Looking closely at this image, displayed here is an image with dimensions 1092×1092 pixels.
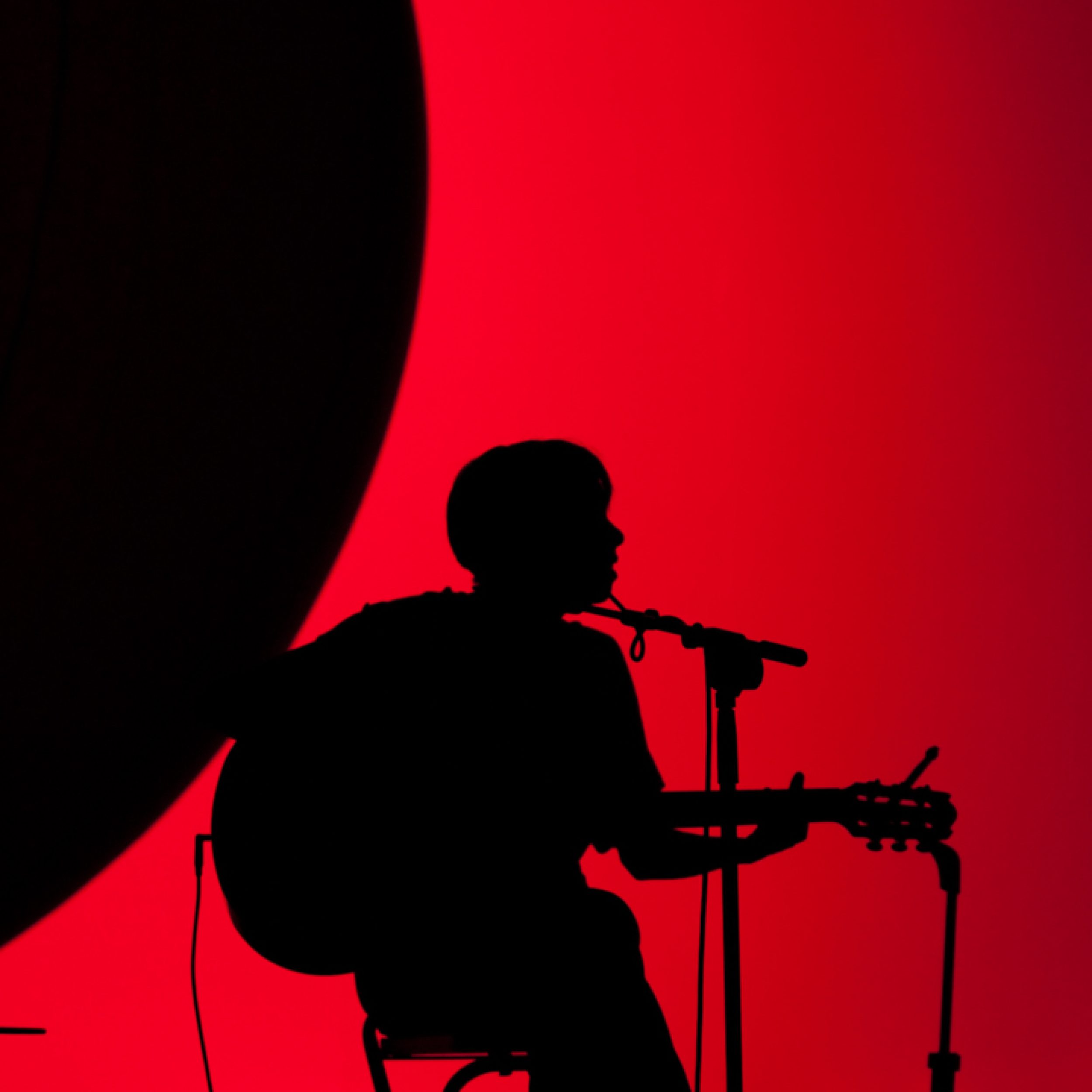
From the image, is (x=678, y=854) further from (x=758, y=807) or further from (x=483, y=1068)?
(x=483, y=1068)

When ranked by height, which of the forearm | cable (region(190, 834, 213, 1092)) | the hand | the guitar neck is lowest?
cable (region(190, 834, 213, 1092))

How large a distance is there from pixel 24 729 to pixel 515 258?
1.00 m

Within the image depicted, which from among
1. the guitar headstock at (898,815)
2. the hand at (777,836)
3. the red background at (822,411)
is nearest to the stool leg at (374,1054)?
the hand at (777,836)

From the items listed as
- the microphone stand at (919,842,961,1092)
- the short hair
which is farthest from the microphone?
the microphone stand at (919,842,961,1092)

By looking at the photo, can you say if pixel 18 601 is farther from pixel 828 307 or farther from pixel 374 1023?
pixel 828 307

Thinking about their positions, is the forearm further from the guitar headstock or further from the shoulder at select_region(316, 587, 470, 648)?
the shoulder at select_region(316, 587, 470, 648)

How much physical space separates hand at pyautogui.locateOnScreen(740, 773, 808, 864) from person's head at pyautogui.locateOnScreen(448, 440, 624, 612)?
252 mm

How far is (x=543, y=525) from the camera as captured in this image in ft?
3.28

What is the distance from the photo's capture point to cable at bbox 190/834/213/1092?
113cm

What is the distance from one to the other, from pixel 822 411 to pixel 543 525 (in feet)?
2.49

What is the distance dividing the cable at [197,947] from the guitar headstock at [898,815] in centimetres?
61

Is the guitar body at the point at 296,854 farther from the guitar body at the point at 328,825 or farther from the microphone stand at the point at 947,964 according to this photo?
the microphone stand at the point at 947,964

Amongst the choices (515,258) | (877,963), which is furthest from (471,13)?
(877,963)

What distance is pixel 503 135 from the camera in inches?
63.2
